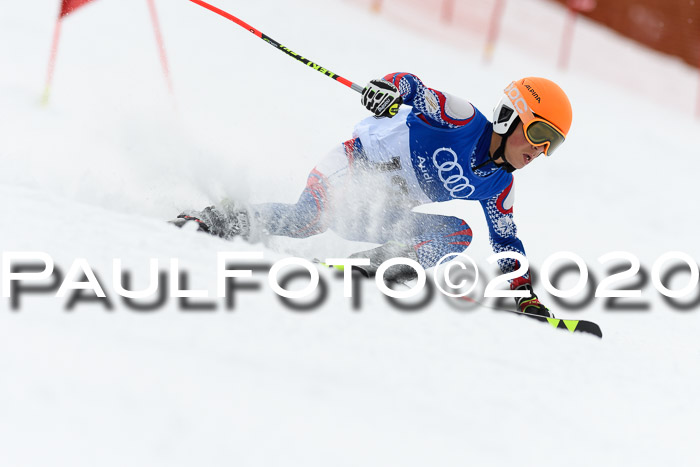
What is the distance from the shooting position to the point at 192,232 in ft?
9.29

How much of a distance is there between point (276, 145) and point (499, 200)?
4.93 feet

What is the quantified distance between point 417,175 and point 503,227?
0.48 meters

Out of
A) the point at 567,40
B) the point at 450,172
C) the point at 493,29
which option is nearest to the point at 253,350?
the point at 450,172

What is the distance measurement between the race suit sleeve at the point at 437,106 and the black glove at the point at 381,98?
0.10 meters

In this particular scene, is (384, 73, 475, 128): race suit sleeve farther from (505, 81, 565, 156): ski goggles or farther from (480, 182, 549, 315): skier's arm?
(480, 182, 549, 315): skier's arm

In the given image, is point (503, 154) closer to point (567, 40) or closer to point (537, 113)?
point (537, 113)

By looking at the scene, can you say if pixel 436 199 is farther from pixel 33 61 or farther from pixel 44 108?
pixel 33 61

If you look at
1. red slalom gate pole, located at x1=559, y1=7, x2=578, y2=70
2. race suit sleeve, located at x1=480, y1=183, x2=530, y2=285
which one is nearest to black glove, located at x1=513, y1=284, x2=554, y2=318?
race suit sleeve, located at x1=480, y1=183, x2=530, y2=285

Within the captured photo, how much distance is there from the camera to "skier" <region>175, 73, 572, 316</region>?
3.08 meters

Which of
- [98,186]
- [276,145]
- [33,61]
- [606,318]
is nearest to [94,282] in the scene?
[98,186]

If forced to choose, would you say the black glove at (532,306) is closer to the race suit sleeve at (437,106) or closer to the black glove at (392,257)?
the black glove at (392,257)

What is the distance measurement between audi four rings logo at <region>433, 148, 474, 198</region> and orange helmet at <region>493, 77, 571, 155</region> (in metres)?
0.22

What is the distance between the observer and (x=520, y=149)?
10.2 ft

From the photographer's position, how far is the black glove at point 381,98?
9.92ft
